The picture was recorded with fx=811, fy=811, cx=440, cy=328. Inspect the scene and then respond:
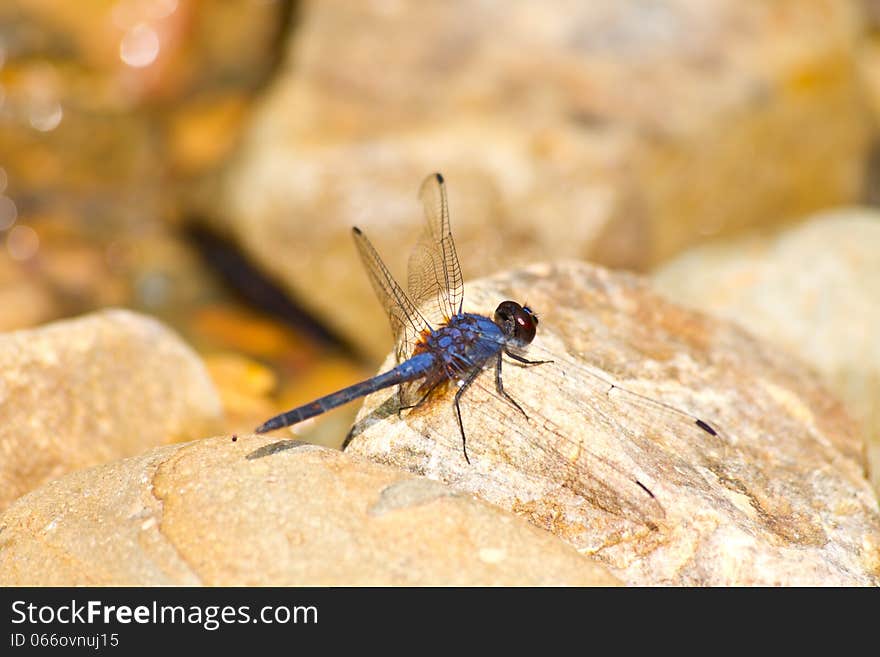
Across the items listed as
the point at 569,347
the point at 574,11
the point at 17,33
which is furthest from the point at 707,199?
the point at 17,33

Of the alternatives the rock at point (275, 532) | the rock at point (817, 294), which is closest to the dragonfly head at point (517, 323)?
the rock at point (275, 532)

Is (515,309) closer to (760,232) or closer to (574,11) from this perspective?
(574,11)

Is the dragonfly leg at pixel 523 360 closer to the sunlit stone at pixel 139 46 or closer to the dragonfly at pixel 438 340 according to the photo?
the dragonfly at pixel 438 340

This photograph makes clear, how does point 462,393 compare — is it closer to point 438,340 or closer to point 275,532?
point 438,340

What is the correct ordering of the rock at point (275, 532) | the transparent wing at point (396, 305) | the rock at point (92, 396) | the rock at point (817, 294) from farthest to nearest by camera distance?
the rock at point (817, 294), the transparent wing at point (396, 305), the rock at point (92, 396), the rock at point (275, 532)

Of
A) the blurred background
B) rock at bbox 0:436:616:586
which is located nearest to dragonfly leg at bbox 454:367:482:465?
rock at bbox 0:436:616:586

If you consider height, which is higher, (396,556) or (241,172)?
(241,172)

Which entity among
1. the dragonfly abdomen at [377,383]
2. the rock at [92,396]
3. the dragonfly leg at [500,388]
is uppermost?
the rock at [92,396]
